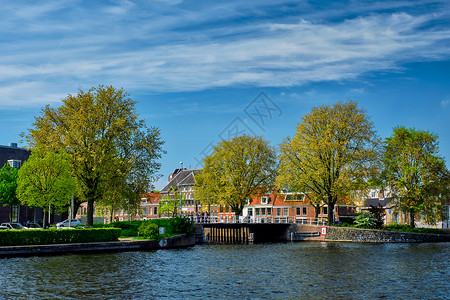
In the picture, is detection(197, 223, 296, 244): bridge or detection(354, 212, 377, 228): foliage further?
detection(197, 223, 296, 244): bridge

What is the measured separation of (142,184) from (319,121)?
97.4 ft

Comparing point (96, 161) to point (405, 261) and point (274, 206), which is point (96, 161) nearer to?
point (405, 261)

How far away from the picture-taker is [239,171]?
309 ft

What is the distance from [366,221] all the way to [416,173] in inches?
418

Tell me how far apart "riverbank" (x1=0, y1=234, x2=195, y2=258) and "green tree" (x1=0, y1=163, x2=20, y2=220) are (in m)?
29.8

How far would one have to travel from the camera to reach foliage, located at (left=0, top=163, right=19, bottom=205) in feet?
241

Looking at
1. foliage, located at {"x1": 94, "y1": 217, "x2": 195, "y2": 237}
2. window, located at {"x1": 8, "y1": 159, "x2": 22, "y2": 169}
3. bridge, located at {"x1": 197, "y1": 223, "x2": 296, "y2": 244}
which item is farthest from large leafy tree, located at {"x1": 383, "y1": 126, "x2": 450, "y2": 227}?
window, located at {"x1": 8, "y1": 159, "x2": 22, "y2": 169}

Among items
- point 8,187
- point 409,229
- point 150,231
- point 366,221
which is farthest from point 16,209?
point 409,229

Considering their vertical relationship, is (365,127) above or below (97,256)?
above

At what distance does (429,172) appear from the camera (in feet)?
245

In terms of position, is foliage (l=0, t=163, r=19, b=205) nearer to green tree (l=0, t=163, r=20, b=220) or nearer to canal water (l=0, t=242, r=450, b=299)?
green tree (l=0, t=163, r=20, b=220)

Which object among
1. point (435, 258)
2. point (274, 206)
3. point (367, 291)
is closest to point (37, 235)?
point (367, 291)

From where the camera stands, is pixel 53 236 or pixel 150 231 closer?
pixel 53 236

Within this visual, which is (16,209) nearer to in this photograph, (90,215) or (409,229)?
(90,215)
